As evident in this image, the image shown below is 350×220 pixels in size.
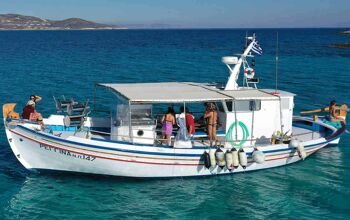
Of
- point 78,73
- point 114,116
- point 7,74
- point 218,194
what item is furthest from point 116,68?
point 218,194

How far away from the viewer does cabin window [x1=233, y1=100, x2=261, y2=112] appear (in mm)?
17453

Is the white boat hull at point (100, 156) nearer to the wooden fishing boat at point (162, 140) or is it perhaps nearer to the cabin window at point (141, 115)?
the wooden fishing boat at point (162, 140)

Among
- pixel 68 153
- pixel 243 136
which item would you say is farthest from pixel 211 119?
pixel 68 153

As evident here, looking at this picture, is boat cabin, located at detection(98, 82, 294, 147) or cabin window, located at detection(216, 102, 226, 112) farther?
cabin window, located at detection(216, 102, 226, 112)

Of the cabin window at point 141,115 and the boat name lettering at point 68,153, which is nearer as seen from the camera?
the boat name lettering at point 68,153

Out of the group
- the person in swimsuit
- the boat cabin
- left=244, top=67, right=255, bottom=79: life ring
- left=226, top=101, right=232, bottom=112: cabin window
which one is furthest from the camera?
left=244, top=67, right=255, bottom=79: life ring

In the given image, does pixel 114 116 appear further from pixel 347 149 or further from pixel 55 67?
pixel 55 67

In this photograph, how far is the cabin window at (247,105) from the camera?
17.5m

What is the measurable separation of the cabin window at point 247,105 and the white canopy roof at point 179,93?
294mm

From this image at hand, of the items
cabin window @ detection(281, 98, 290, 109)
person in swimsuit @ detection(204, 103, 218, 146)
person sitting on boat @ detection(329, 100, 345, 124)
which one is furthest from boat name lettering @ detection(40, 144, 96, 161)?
person sitting on boat @ detection(329, 100, 345, 124)

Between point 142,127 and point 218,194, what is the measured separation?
152 inches

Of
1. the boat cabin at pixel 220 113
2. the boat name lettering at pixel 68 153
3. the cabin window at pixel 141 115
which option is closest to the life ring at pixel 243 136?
the boat cabin at pixel 220 113

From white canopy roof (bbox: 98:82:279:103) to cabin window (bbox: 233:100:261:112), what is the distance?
0.29m

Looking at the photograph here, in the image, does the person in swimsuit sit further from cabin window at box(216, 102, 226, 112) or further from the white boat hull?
the white boat hull
